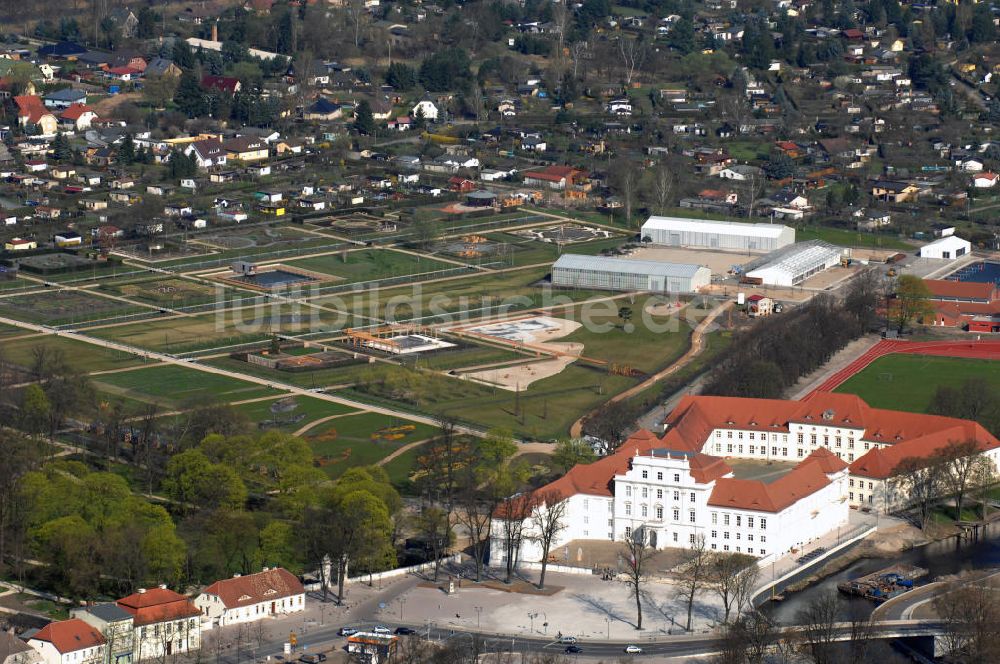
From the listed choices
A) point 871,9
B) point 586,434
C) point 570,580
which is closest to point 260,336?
point 586,434

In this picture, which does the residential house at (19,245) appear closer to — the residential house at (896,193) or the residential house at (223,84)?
the residential house at (223,84)

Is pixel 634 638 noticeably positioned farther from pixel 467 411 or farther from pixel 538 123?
pixel 538 123

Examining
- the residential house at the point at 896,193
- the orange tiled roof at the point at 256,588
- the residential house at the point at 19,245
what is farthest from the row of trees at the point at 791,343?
the residential house at the point at 19,245

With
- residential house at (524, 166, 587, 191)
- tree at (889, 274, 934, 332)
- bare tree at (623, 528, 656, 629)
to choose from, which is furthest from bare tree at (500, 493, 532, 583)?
residential house at (524, 166, 587, 191)

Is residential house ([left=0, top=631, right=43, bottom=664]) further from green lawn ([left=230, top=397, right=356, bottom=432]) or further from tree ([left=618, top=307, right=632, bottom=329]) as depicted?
tree ([left=618, top=307, right=632, bottom=329])

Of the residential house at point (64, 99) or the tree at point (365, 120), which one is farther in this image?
the residential house at point (64, 99)

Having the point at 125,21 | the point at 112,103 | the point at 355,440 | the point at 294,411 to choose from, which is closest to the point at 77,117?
the point at 112,103

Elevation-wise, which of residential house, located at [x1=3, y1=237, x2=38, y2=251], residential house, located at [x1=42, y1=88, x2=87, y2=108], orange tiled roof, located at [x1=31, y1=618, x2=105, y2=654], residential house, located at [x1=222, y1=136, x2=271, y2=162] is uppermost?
residential house, located at [x1=42, y1=88, x2=87, y2=108]
